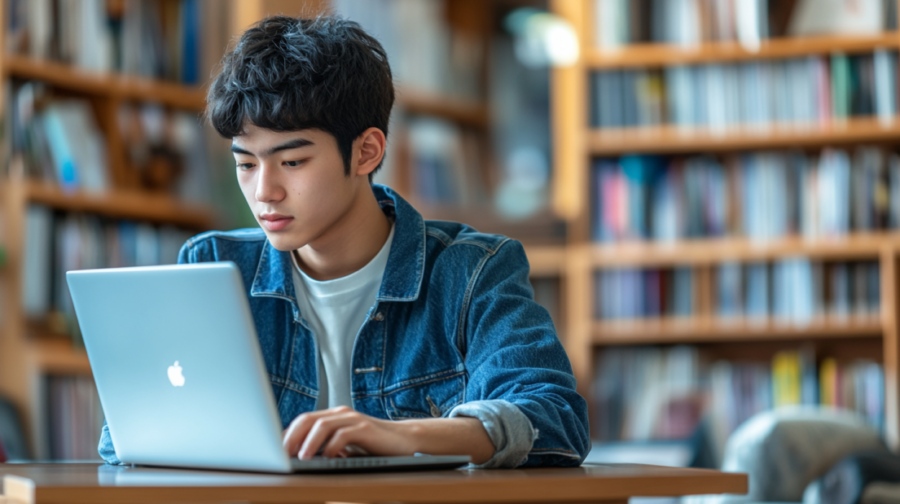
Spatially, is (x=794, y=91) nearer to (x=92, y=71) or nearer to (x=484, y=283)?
(x=92, y=71)

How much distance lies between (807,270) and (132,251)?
2188mm

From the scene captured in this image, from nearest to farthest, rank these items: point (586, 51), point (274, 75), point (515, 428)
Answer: point (515, 428) < point (274, 75) < point (586, 51)

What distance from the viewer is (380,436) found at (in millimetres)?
952

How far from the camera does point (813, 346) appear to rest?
138 inches

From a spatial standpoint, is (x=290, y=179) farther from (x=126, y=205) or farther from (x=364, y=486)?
(x=126, y=205)

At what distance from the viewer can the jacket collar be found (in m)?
1.33

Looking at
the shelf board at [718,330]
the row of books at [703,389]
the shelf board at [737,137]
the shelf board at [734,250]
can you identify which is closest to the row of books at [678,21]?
the shelf board at [737,137]

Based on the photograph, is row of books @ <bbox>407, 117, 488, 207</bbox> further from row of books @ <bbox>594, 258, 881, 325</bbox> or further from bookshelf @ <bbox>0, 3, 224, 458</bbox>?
bookshelf @ <bbox>0, 3, 224, 458</bbox>

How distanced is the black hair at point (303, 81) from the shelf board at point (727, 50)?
2348mm

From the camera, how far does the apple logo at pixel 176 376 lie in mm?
955

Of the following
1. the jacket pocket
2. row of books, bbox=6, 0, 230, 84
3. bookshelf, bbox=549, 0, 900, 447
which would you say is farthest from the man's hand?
bookshelf, bbox=549, 0, 900, 447

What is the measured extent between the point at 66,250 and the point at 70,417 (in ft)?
1.59

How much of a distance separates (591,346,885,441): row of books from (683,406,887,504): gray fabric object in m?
0.81

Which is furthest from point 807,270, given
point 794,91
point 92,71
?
point 92,71
